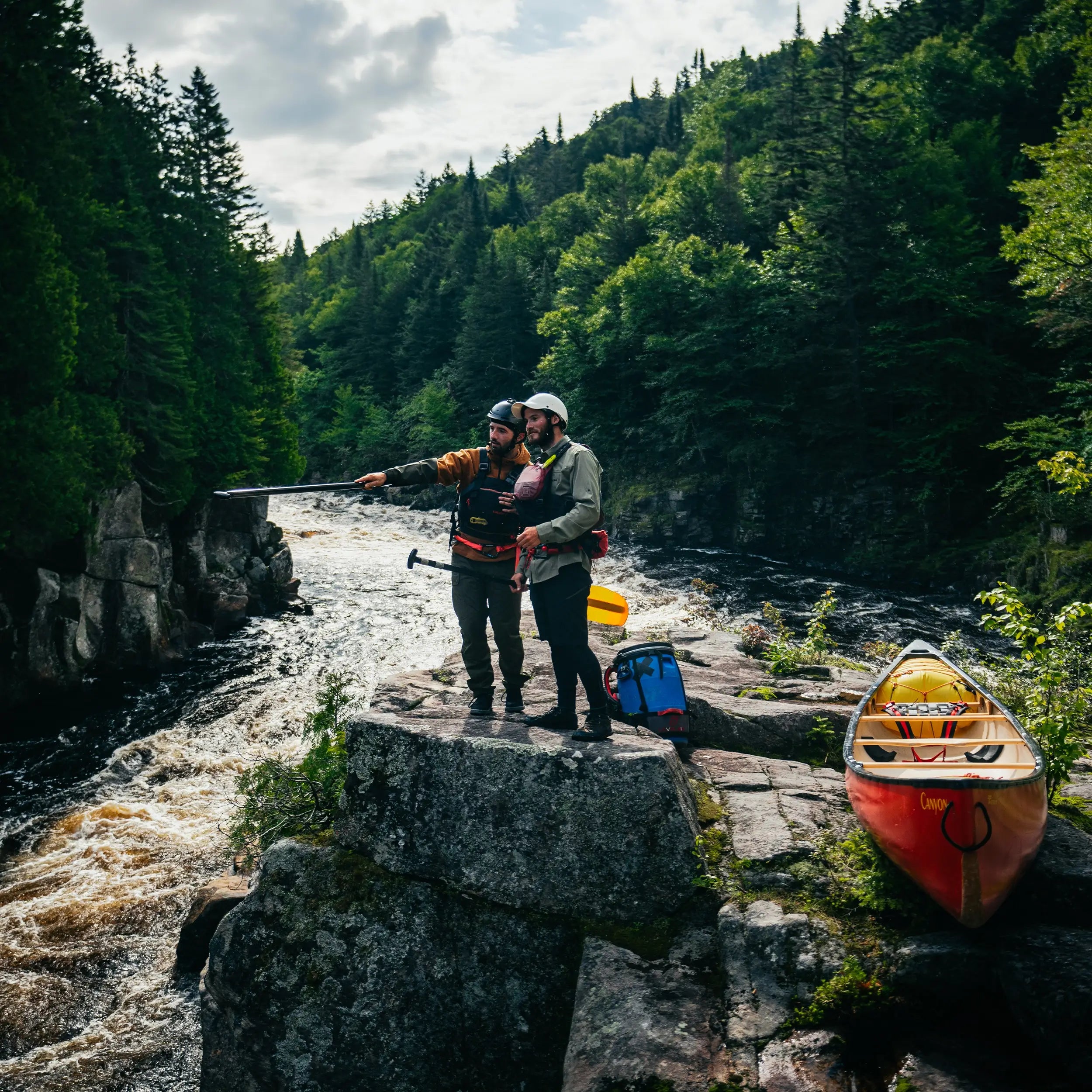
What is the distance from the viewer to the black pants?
575 cm

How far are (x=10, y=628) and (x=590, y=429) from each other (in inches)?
1203

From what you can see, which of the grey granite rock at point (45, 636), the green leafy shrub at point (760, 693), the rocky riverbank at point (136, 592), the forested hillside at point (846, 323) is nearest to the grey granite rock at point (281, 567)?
the rocky riverbank at point (136, 592)

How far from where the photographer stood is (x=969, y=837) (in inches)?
172

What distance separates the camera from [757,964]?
15.2 feet

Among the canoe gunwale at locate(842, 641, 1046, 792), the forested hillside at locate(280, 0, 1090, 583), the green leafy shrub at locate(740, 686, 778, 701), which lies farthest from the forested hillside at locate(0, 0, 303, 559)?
the forested hillside at locate(280, 0, 1090, 583)

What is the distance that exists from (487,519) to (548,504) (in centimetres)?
62

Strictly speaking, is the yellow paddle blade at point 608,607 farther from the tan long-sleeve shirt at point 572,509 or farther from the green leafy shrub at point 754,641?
the green leafy shrub at point 754,641

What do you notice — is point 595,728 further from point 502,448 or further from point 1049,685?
point 1049,685

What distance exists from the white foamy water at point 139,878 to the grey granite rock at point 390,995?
226cm

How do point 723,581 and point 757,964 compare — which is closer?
point 757,964

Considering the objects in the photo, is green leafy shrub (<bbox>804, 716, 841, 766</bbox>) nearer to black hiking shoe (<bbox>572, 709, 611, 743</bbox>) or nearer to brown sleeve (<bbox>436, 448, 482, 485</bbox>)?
black hiking shoe (<bbox>572, 709, 611, 743</bbox>)

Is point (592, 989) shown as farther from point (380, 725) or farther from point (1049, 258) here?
point (1049, 258)

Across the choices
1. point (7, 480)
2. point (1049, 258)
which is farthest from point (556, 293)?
point (7, 480)

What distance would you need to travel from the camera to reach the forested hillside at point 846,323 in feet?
90.2
